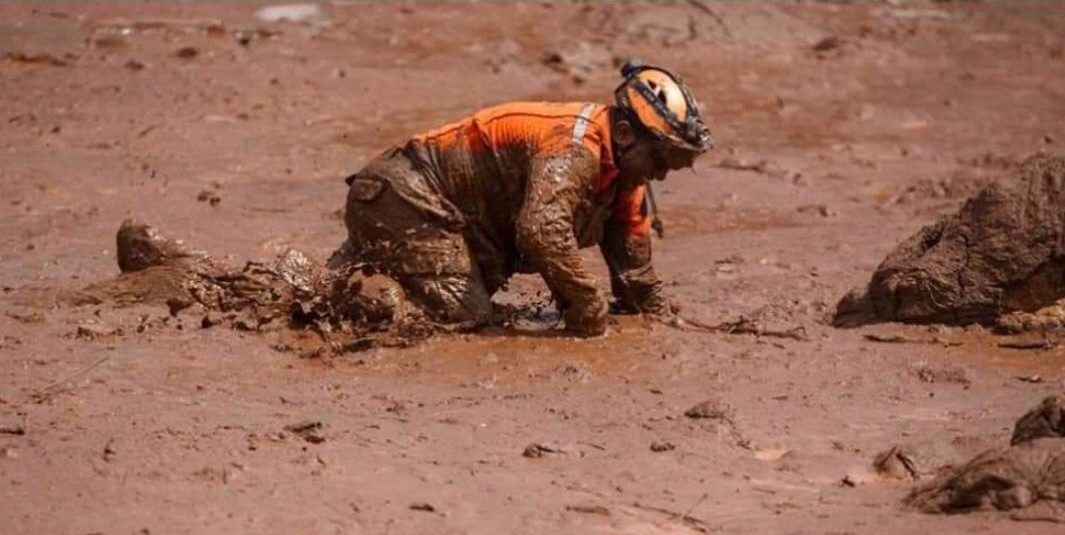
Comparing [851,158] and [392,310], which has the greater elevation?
[392,310]

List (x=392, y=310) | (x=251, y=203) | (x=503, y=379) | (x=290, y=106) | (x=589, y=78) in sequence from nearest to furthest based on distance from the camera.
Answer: (x=503, y=379) < (x=392, y=310) < (x=251, y=203) < (x=290, y=106) < (x=589, y=78)

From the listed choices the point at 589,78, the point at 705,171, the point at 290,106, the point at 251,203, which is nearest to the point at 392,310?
the point at 251,203

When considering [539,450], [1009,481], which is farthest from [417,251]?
[1009,481]

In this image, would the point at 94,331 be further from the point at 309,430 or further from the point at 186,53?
the point at 186,53

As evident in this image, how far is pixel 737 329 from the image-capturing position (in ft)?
29.1

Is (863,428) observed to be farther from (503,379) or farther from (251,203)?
(251,203)

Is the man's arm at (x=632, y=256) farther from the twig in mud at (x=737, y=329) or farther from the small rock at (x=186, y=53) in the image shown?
the small rock at (x=186, y=53)

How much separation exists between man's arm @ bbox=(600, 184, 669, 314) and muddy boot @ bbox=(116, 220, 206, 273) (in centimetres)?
178

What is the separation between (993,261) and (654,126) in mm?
1564

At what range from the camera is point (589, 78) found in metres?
15.1

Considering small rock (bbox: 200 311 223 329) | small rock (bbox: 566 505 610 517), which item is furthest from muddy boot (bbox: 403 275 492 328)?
small rock (bbox: 566 505 610 517)

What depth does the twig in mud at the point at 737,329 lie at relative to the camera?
8.77 metres

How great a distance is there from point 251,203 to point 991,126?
18.9 feet

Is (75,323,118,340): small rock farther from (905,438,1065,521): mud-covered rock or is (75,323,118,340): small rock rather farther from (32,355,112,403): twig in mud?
(905,438,1065,521): mud-covered rock
